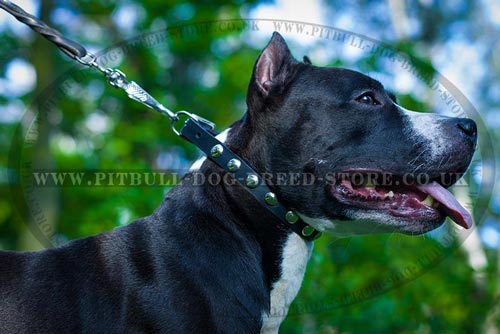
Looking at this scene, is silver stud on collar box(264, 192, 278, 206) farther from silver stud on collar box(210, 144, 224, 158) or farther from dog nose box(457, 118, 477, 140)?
dog nose box(457, 118, 477, 140)

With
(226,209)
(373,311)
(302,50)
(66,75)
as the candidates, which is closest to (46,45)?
(66,75)

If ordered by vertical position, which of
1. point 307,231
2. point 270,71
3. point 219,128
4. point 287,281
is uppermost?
point 270,71

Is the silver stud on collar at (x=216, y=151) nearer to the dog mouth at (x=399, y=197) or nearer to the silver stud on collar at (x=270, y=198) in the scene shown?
the silver stud on collar at (x=270, y=198)

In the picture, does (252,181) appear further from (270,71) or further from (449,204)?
(449,204)

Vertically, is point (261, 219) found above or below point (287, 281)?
above

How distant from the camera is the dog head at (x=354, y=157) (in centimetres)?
297

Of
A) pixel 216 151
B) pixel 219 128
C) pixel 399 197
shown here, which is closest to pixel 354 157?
pixel 399 197

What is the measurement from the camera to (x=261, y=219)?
2.83 m

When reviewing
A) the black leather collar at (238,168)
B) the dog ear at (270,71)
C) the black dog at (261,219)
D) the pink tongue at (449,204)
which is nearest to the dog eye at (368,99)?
the black dog at (261,219)

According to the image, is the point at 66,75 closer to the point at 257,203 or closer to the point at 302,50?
the point at 302,50

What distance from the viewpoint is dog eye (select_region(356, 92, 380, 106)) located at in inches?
123

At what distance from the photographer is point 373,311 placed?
16.6ft

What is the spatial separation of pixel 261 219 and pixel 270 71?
32.0 inches

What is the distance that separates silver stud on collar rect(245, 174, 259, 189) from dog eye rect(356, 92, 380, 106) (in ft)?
2.30
